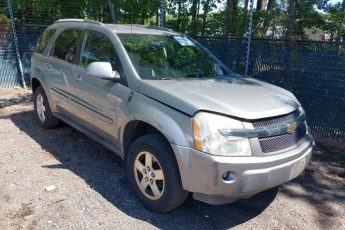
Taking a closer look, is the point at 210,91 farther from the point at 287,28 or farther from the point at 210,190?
the point at 287,28

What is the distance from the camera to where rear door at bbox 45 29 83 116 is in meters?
4.94

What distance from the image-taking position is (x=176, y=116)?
3.24 m

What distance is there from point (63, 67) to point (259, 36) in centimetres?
524

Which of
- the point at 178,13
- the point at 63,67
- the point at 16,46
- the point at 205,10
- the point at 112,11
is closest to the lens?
the point at 63,67

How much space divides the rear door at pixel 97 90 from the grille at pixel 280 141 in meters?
1.67

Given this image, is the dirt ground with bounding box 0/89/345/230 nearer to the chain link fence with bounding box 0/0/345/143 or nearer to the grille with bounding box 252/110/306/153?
the grille with bounding box 252/110/306/153

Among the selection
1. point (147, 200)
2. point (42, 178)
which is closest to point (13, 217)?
point (42, 178)

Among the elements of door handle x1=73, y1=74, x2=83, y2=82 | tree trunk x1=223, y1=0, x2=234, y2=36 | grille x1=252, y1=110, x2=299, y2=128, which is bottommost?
grille x1=252, y1=110, x2=299, y2=128

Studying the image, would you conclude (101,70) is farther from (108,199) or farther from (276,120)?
(276,120)

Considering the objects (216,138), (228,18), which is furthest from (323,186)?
(228,18)

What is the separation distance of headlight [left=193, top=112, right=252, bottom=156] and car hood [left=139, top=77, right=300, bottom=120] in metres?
0.08

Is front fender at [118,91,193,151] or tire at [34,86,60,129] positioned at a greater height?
front fender at [118,91,193,151]

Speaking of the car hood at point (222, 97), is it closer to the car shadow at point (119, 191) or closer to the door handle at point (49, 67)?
the car shadow at point (119, 191)

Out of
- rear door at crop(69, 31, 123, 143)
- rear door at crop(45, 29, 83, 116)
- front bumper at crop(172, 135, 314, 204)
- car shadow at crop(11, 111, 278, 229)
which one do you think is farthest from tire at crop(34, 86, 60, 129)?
front bumper at crop(172, 135, 314, 204)
